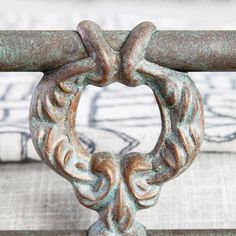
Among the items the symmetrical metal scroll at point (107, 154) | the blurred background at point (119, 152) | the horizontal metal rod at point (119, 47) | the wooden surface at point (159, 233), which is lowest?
the blurred background at point (119, 152)

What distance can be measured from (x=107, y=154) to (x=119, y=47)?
0.07 meters

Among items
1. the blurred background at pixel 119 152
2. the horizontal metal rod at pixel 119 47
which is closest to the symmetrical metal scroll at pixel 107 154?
the horizontal metal rod at pixel 119 47

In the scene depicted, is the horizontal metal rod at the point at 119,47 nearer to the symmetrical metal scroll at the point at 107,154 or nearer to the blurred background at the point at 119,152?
Result: the symmetrical metal scroll at the point at 107,154

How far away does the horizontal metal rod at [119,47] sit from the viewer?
0.44 m

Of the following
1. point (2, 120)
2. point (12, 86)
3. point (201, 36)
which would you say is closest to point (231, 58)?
point (201, 36)

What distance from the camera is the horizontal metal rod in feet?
1.44

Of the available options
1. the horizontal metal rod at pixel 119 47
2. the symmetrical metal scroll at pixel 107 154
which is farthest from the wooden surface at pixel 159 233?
the horizontal metal rod at pixel 119 47

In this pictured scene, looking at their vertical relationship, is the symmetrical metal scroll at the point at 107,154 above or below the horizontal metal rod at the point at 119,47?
below

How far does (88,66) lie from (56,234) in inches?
4.8

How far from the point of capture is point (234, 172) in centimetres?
64

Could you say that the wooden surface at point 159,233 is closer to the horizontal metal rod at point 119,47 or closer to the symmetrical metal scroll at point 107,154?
the symmetrical metal scroll at point 107,154

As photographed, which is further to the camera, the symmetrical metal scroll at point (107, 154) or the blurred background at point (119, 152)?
the blurred background at point (119, 152)

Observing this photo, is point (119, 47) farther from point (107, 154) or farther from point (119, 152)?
point (119, 152)

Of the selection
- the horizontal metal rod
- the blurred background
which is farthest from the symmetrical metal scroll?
the blurred background
